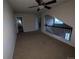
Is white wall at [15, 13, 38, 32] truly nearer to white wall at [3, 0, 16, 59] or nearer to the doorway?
the doorway

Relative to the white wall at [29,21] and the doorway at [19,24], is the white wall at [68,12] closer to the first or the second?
the white wall at [29,21]

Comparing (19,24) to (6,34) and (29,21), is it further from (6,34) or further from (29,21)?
(6,34)

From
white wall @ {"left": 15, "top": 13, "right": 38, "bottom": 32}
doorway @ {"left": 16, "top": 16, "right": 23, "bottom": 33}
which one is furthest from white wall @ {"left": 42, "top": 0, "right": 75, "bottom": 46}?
doorway @ {"left": 16, "top": 16, "right": 23, "bottom": 33}

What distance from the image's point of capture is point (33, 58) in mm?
4957

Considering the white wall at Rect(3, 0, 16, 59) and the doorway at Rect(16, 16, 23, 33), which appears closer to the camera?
the white wall at Rect(3, 0, 16, 59)

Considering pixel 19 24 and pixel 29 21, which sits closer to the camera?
pixel 19 24

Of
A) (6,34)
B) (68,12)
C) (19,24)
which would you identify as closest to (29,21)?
(19,24)

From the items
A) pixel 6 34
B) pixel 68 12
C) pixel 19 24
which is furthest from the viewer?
pixel 19 24

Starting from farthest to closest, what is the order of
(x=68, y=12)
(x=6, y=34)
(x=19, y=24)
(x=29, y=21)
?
(x=29, y=21)
(x=19, y=24)
(x=68, y=12)
(x=6, y=34)

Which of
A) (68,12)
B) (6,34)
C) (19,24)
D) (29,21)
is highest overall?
(68,12)

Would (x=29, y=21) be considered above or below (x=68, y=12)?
below
